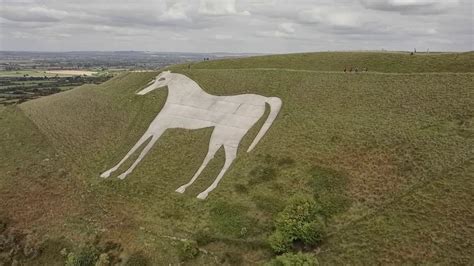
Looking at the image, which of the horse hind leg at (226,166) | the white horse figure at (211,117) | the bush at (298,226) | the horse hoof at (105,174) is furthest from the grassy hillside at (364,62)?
the horse hoof at (105,174)

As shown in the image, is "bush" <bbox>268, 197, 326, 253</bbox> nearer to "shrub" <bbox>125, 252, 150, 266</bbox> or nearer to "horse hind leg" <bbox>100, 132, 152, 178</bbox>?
"shrub" <bbox>125, 252, 150, 266</bbox>

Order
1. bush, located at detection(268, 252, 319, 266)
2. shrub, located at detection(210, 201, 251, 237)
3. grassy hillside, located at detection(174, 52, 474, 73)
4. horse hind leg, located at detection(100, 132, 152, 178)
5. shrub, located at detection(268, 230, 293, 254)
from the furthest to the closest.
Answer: grassy hillside, located at detection(174, 52, 474, 73), horse hind leg, located at detection(100, 132, 152, 178), shrub, located at detection(210, 201, 251, 237), shrub, located at detection(268, 230, 293, 254), bush, located at detection(268, 252, 319, 266)

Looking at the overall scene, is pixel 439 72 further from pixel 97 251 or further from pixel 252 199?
pixel 97 251

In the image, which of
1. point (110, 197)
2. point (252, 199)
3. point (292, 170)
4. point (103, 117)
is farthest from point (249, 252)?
point (103, 117)

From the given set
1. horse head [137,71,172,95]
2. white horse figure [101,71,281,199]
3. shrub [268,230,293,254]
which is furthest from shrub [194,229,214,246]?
horse head [137,71,172,95]

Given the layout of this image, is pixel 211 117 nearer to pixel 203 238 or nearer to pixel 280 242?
pixel 203 238

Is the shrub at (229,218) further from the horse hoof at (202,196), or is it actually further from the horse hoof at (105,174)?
the horse hoof at (105,174)
